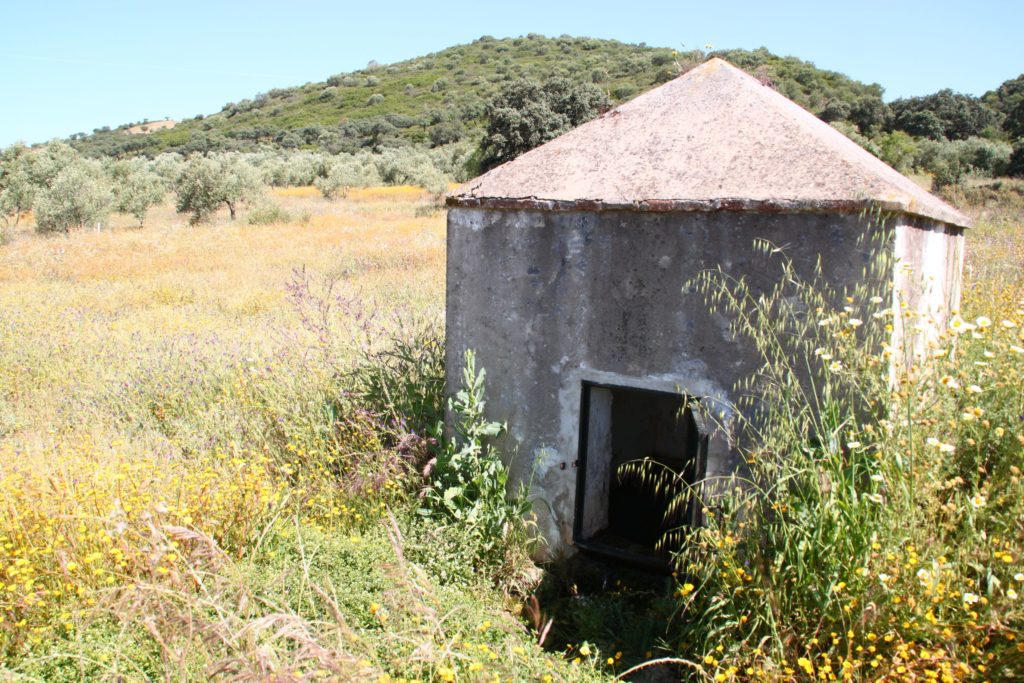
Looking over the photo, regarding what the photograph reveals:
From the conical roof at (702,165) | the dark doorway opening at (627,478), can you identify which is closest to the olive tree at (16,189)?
the dark doorway opening at (627,478)

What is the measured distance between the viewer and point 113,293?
40.1 ft

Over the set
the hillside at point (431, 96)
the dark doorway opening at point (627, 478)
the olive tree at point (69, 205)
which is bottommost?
the dark doorway opening at point (627, 478)

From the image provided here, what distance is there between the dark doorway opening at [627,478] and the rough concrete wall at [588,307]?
93 mm

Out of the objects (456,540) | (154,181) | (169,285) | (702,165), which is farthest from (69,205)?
(702,165)

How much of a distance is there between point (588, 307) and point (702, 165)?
0.93 m

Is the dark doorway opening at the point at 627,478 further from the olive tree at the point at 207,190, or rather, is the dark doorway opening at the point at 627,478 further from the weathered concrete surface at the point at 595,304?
the olive tree at the point at 207,190

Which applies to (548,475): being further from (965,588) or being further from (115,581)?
(115,581)

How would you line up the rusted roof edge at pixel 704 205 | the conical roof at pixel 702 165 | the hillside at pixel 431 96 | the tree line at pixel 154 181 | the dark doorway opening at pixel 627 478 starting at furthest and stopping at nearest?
the hillside at pixel 431 96
the tree line at pixel 154 181
the dark doorway opening at pixel 627 478
the conical roof at pixel 702 165
the rusted roof edge at pixel 704 205

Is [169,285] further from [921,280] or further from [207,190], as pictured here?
[207,190]

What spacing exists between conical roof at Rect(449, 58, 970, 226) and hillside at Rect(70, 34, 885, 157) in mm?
37269

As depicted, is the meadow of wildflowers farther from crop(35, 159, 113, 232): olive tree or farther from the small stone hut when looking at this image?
crop(35, 159, 113, 232): olive tree

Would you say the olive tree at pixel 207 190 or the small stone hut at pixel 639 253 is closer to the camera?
the small stone hut at pixel 639 253

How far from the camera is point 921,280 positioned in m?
3.31

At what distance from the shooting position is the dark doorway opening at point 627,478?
3.74 m
